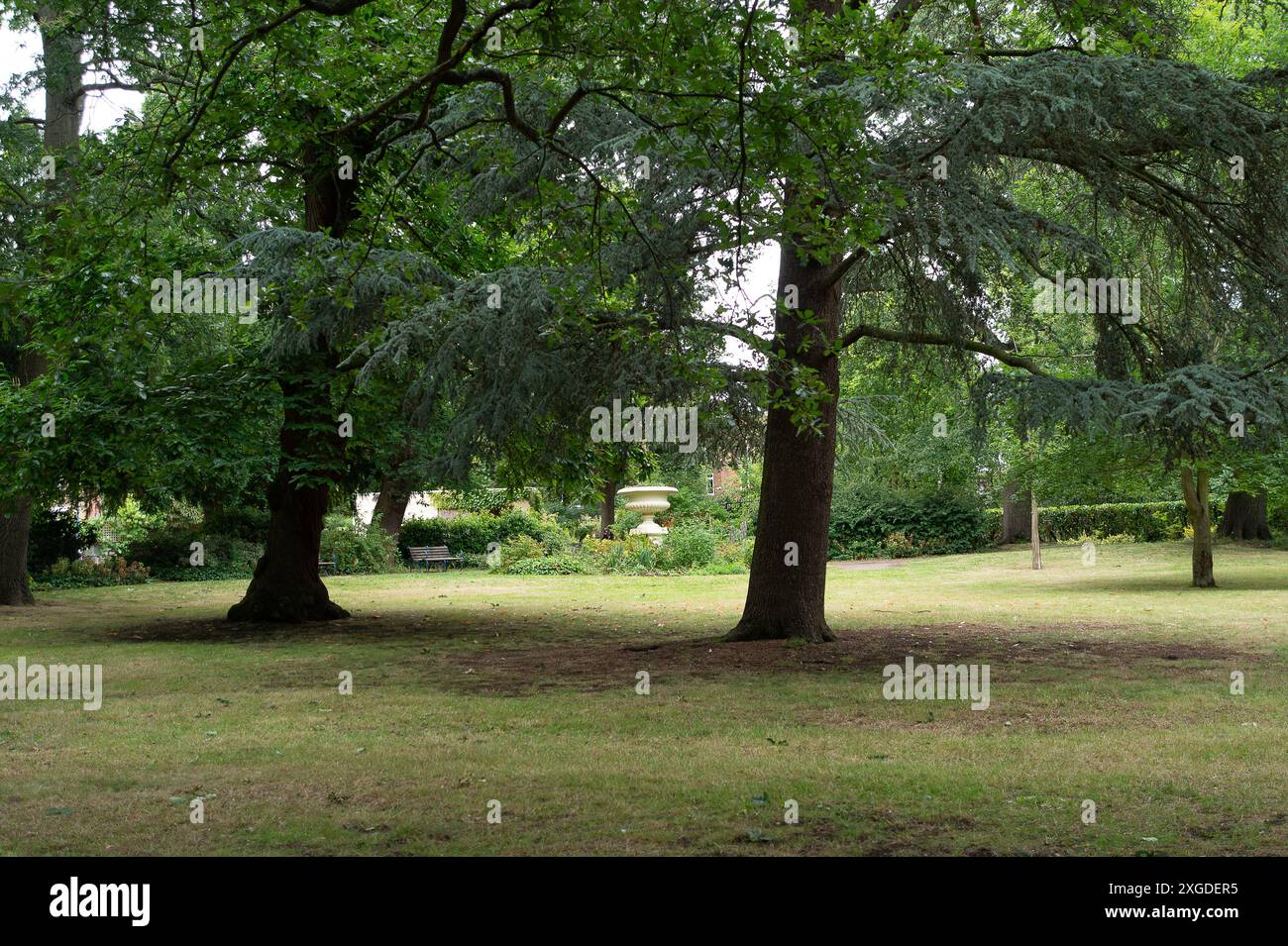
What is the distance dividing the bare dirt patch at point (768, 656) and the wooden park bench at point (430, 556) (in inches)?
782

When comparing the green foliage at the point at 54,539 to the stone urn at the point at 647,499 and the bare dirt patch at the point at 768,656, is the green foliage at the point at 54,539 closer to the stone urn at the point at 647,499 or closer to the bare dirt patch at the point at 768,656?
the stone urn at the point at 647,499

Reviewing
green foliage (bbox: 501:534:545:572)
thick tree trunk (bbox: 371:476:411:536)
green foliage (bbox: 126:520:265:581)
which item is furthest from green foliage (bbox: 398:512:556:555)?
green foliage (bbox: 126:520:265:581)

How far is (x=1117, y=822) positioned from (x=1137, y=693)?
4.46 m

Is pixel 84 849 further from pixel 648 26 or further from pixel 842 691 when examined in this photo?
pixel 842 691

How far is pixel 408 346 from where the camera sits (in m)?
12.0

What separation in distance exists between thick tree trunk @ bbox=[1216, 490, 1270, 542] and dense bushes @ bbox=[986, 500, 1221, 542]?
3.80 ft

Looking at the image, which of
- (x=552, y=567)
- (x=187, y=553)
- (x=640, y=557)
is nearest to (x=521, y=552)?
(x=552, y=567)

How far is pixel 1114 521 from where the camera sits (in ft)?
112

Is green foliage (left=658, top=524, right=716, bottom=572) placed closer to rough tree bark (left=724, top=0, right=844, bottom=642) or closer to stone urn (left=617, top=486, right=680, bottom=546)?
stone urn (left=617, top=486, right=680, bottom=546)

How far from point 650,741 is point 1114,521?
30.1m

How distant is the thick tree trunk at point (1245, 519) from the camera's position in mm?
29281

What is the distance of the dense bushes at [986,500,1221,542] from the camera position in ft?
107

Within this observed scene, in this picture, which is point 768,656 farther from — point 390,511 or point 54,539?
point 390,511

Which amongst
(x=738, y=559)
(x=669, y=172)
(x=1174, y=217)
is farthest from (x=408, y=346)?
(x=738, y=559)
